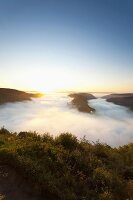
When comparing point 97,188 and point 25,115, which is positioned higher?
point 97,188

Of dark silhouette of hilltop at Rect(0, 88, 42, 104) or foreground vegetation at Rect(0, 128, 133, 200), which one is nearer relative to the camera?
foreground vegetation at Rect(0, 128, 133, 200)

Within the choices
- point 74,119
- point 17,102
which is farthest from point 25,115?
point 74,119

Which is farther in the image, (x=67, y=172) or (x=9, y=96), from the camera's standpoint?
(x=9, y=96)

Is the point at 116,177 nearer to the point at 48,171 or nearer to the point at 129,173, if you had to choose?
the point at 129,173

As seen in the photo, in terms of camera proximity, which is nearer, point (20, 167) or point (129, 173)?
point (20, 167)

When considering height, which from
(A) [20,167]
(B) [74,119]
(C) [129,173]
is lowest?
(B) [74,119]

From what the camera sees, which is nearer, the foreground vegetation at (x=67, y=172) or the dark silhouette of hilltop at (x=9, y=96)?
the foreground vegetation at (x=67, y=172)

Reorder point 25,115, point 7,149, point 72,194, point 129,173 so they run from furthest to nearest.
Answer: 1. point 25,115
2. point 129,173
3. point 7,149
4. point 72,194

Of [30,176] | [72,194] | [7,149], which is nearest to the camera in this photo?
[72,194]
